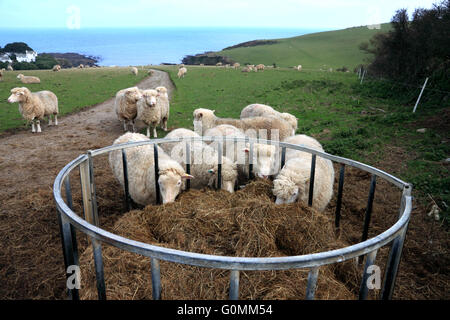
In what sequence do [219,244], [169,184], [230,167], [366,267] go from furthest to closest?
[230,167] → [169,184] → [219,244] → [366,267]

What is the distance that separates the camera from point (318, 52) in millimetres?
61562

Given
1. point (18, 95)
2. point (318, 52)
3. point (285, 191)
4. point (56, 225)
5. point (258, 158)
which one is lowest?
point (56, 225)

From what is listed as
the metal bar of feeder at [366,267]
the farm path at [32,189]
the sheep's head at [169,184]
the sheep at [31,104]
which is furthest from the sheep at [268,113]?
the sheep at [31,104]

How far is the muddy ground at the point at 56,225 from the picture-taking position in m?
3.58

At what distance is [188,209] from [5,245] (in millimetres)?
2889

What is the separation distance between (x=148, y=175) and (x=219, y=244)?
2232 mm

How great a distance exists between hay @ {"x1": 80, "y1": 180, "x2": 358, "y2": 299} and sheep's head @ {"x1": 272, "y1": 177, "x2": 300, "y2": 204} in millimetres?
283

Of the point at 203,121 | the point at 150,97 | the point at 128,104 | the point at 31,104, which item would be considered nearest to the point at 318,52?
the point at 128,104

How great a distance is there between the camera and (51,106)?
11867mm

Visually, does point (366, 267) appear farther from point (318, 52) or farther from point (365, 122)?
point (318, 52)

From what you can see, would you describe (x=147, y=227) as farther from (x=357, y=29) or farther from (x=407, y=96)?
(x=357, y=29)

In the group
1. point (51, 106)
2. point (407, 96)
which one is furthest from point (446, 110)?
point (51, 106)

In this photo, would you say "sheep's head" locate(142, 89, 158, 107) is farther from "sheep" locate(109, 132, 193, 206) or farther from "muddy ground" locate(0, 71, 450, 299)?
"sheep" locate(109, 132, 193, 206)

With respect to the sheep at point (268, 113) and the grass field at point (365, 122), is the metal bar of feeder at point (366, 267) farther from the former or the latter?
the sheep at point (268, 113)
